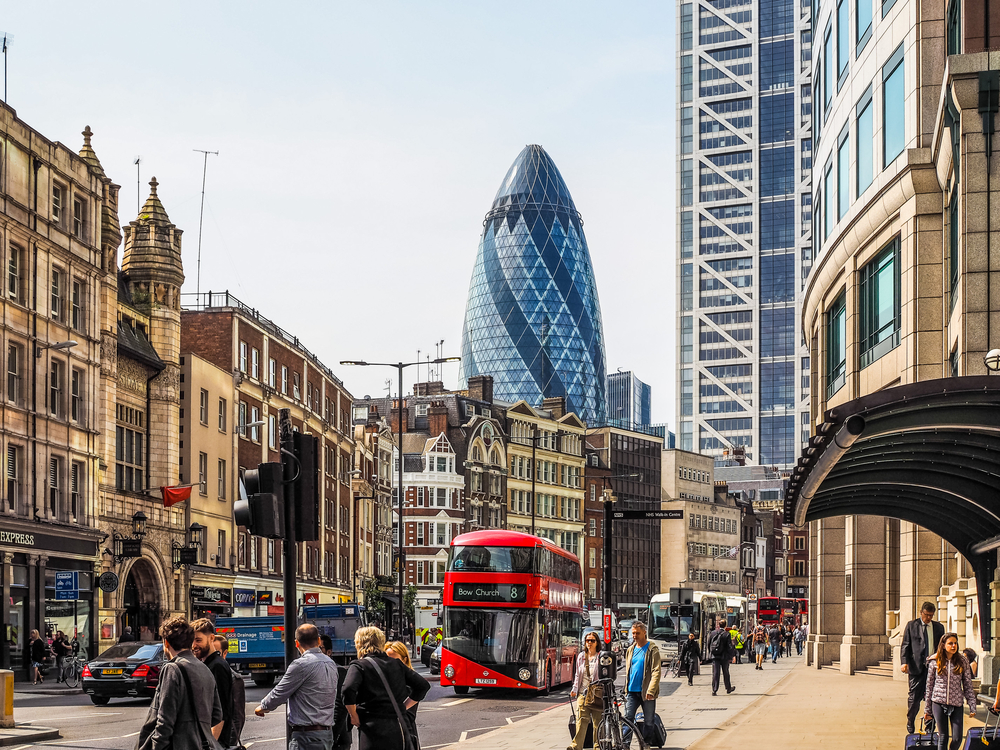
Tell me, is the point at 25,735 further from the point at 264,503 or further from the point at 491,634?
the point at 491,634

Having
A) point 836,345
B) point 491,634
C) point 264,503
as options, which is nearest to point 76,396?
point 491,634

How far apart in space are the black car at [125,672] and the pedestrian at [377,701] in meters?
19.8

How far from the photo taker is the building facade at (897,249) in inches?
968

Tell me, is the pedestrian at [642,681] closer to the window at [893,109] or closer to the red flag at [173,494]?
the window at [893,109]

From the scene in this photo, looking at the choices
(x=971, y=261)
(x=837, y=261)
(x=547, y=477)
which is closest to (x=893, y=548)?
(x=837, y=261)

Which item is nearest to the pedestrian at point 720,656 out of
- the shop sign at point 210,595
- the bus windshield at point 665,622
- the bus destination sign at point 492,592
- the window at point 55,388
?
the bus destination sign at point 492,592

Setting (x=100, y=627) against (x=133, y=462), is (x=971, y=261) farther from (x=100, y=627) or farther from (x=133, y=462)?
(x=133, y=462)

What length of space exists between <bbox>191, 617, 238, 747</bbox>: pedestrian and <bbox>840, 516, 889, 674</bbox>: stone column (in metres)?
30.4

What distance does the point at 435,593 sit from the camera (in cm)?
10619

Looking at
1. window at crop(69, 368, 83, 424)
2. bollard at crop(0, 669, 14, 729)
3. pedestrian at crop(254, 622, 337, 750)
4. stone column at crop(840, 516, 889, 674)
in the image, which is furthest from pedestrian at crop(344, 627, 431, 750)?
window at crop(69, 368, 83, 424)

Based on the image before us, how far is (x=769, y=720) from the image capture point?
24109 mm

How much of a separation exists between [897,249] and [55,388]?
87.6 feet

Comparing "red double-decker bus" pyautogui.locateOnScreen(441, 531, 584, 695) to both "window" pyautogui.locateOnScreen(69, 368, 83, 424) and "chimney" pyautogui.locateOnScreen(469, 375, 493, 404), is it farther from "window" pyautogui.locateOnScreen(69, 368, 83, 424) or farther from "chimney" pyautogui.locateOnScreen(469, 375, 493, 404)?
"chimney" pyautogui.locateOnScreen(469, 375, 493, 404)

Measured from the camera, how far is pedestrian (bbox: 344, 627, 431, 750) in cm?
1129
